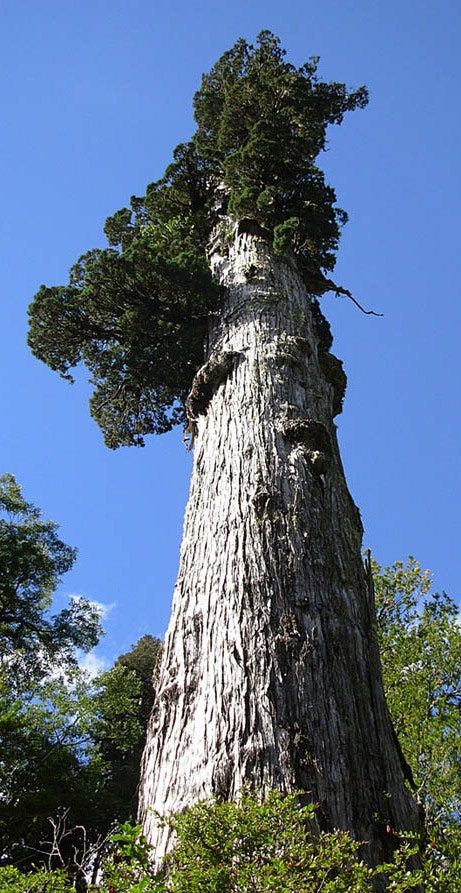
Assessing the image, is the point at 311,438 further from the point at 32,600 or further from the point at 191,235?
the point at 32,600

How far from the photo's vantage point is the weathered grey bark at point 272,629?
375cm

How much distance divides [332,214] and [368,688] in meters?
8.58

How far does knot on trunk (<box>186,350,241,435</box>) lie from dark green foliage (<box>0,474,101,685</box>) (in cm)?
946

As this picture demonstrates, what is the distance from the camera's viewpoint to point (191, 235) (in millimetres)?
10930

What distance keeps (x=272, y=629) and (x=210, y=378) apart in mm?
3028

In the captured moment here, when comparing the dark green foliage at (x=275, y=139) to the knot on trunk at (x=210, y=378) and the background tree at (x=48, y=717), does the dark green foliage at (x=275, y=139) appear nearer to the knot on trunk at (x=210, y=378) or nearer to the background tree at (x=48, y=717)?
the knot on trunk at (x=210, y=378)

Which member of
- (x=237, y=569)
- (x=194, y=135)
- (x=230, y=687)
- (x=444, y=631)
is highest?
(x=194, y=135)

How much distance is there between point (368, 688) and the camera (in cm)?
446

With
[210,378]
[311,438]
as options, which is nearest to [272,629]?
[311,438]

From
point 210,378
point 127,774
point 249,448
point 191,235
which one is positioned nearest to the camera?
point 249,448

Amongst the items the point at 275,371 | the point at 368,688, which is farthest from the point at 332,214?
the point at 368,688

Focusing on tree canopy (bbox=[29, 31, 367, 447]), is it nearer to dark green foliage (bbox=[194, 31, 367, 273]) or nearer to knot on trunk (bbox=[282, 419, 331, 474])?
dark green foliage (bbox=[194, 31, 367, 273])

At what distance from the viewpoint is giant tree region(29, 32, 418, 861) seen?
3873 mm

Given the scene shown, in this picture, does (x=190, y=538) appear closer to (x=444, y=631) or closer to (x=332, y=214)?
(x=444, y=631)
